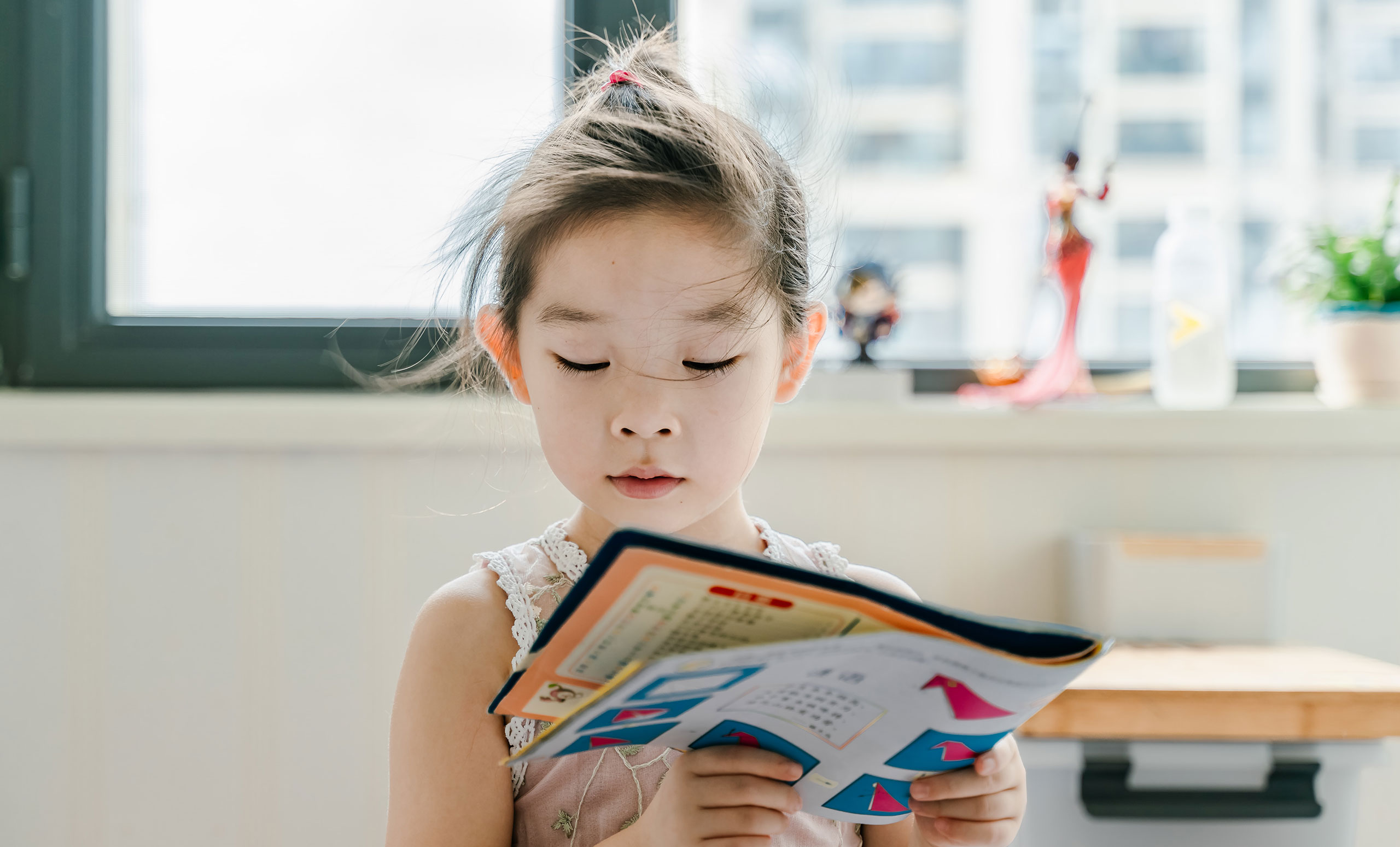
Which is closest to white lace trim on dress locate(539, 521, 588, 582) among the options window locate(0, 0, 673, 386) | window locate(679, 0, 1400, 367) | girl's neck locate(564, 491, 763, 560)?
girl's neck locate(564, 491, 763, 560)

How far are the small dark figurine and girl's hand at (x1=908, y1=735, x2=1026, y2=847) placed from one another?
67cm

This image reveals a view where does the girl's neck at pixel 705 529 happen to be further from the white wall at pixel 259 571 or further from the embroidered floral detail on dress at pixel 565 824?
the white wall at pixel 259 571

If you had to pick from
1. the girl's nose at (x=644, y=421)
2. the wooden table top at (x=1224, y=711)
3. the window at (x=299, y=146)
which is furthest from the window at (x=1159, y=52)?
the girl's nose at (x=644, y=421)

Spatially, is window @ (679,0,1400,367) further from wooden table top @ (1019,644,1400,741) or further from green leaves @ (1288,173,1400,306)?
wooden table top @ (1019,644,1400,741)

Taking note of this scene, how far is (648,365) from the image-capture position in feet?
1.98

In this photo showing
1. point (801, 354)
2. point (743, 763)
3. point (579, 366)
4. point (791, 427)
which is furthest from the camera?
point (791, 427)

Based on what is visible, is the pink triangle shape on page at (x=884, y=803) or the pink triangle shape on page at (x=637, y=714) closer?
the pink triangle shape on page at (x=637, y=714)

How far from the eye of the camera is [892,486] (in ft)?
3.88

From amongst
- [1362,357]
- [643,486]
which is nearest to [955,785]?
[643,486]

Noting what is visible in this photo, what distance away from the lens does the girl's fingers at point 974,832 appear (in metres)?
0.56

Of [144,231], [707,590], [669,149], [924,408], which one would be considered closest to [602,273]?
[669,149]

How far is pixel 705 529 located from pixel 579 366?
0.64ft

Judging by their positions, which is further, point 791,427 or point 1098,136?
point 1098,136

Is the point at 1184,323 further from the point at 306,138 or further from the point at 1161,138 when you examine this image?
the point at 306,138
